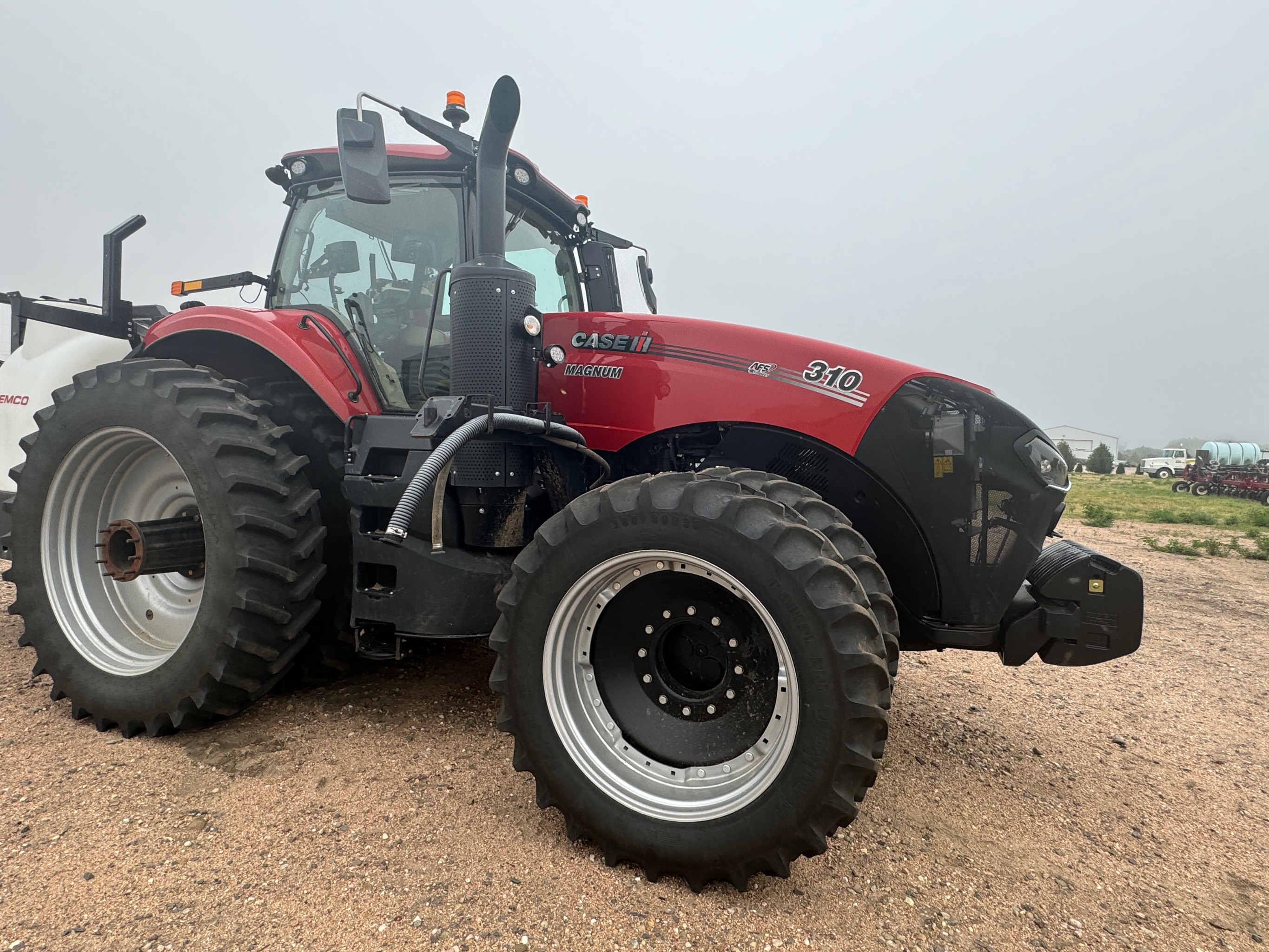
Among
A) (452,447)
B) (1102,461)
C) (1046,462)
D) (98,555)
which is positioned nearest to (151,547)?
(98,555)

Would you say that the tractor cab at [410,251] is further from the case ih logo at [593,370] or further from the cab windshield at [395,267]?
the case ih logo at [593,370]

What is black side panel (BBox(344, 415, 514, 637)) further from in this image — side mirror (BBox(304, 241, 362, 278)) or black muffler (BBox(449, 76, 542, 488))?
side mirror (BBox(304, 241, 362, 278))

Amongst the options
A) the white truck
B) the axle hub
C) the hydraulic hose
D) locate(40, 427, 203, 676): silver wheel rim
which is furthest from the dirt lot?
the white truck

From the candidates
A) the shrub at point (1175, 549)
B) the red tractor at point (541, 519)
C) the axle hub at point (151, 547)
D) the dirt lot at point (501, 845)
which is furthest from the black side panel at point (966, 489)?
the shrub at point (1175, 549)

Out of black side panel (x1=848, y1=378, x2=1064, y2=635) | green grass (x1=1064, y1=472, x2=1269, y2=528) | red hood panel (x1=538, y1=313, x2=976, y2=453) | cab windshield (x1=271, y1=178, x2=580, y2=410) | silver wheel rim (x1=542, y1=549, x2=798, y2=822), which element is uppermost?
cab windshield (x1=271, y1=178, x2=580, y2=410)

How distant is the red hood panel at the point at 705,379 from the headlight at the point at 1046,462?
1.42ft

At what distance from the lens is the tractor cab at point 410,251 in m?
3.09

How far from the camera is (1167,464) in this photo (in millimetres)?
43938

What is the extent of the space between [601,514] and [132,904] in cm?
162

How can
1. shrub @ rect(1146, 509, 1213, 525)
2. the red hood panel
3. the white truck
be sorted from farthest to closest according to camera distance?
the white truck
shrub @ rect(1146, 509, 1213, 525)
the red hood panel

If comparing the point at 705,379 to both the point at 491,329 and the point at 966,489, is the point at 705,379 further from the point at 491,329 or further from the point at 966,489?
the point at 966,489

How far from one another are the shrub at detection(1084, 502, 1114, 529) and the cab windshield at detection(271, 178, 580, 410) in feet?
43.9

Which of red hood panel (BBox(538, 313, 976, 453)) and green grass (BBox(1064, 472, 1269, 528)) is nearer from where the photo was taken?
red hood panel (BBox(538, 313, 976, 453))

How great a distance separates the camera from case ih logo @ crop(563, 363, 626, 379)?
9.17 ft
